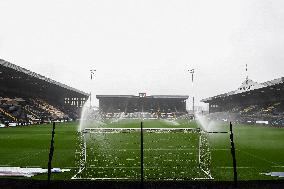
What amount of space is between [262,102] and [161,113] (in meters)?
48.3

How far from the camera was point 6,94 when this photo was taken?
205 feet

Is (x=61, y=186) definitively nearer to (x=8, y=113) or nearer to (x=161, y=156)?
(x=161, y=156)

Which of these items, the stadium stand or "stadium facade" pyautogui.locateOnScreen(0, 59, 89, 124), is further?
the stadium stand

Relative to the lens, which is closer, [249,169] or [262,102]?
[249,169]

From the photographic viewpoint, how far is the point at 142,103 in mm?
124750

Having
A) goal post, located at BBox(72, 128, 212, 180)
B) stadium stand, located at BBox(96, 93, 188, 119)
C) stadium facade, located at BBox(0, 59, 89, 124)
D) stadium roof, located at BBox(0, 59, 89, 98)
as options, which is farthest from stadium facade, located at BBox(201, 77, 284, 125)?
stadium facade, located at BBox(0, 59, 89, 124)

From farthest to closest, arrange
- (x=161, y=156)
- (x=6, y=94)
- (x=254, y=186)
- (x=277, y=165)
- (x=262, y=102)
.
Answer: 1. (x=262, y=102)
2. (x=6, y=94)
3. (x=161, y=156)
4. (x=277, y=165)
5. (x=254, y=186)

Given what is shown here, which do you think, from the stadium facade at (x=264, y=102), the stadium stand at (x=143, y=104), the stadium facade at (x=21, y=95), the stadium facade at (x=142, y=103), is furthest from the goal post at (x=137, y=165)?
the stadium facade at (x=142, y=103)

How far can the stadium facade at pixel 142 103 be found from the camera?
12050 centimetres

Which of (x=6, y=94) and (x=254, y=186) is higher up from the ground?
(x=6, y=94)

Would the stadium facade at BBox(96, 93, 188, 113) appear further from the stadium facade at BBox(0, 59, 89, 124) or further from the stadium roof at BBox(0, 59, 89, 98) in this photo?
the stadium roof at BBox(0, 59, 89, 98)

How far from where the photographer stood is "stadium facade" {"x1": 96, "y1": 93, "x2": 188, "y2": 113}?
120 m

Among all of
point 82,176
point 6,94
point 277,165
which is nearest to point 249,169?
point 277,165

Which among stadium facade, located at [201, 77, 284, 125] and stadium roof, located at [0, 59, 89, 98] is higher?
stadium roof, located at [0, 59, 89, 98]
